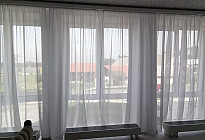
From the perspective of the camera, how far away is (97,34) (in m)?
2.74

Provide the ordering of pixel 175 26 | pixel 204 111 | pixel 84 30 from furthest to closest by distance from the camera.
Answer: pixel 204 111 → pixel 175 26 → pixel 84 30

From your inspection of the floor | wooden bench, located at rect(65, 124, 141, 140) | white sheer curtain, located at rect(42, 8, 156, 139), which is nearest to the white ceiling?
white sheer curtain, located at rect(42, 8, 156, 139)

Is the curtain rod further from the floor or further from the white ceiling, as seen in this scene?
the floor

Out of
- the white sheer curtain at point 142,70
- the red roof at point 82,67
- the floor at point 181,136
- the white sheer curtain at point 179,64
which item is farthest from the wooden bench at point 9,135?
the white sheer curtain at point 179,64

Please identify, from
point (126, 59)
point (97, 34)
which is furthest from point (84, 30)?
point (126, 59)

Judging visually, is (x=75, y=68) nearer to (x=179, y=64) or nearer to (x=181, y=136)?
(x=179, y=64)

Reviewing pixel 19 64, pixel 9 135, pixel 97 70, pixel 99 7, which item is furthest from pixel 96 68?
pixel 9 135

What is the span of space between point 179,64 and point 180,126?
1.16m

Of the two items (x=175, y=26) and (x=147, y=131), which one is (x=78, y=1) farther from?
(x=147, y=131)

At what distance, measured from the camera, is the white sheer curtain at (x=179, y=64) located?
115 inches

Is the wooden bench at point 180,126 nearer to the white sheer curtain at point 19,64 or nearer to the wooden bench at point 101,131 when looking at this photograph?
the wooden bench at point 101,131

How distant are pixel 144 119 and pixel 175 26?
1882 millimetres

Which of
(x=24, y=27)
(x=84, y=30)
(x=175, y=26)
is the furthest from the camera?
(x=175, y=26)

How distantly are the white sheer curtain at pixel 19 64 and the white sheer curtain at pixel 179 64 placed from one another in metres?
2.23
